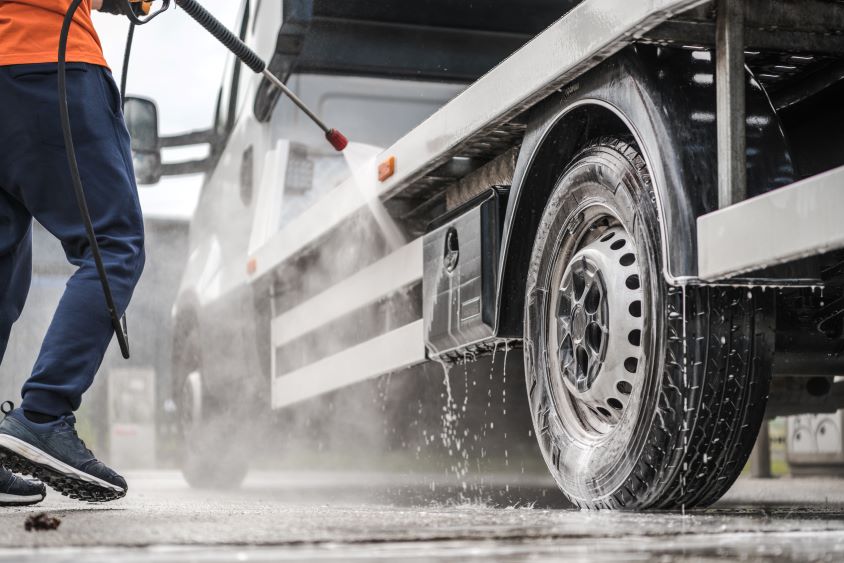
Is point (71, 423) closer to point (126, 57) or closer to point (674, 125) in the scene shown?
point (126, 57)

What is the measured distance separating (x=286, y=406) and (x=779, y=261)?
353 centimetres

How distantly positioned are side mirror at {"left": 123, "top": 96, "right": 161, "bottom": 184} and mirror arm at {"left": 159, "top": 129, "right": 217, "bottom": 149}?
1.47ft

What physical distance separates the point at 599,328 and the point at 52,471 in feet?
4.29

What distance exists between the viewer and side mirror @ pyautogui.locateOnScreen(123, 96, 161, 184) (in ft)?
18.0

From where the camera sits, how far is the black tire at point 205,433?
6.38 meters

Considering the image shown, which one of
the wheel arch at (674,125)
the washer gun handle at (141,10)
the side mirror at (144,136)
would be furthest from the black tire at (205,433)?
the wheel arch at (674,125)

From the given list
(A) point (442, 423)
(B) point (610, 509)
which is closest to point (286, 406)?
(A) point (442, 423)

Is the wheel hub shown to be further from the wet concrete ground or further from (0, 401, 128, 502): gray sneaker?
(0, 401, 128, 502): gray sneaker

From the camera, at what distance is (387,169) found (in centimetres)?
389

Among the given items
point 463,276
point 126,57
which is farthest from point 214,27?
point 463,276

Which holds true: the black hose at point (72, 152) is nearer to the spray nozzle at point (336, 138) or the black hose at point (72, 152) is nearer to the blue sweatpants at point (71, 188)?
the blue sweatpants at point (71, 188)

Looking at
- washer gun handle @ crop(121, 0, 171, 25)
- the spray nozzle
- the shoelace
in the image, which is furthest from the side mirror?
the shoelace

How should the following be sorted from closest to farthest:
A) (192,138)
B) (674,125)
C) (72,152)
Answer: (674,125) → (72,152) → (192,138)

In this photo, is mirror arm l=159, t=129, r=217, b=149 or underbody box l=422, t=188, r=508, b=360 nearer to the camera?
underbody box l=422, t=188, r=508, b=360
